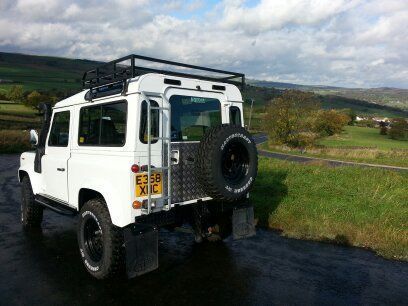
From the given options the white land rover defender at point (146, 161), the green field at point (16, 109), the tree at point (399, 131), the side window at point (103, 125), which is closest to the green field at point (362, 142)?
the tree at point (399, 131)

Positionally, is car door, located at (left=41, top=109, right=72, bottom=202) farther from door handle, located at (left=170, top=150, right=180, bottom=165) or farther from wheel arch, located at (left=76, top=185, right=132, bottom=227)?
door handle, located at (left=170, top=150, right=180, bottom=165)

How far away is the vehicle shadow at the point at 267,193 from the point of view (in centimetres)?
871

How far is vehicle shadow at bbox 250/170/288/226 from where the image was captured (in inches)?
343

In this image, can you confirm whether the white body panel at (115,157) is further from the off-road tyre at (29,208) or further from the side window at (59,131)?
the off-road tyre at (29,208)

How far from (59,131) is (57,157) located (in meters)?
0.48

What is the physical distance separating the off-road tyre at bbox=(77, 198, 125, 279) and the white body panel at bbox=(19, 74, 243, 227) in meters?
0.19

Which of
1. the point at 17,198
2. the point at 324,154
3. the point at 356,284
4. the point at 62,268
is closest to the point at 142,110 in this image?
the point at 62,268

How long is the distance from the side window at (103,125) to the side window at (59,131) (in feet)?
1.71

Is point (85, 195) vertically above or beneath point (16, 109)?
beneath

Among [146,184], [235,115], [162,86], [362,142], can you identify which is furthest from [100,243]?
[362,142]

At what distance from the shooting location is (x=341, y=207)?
342 inches

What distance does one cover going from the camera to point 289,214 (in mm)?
8359

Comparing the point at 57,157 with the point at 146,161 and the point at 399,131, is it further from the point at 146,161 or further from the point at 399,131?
the point at 399,131

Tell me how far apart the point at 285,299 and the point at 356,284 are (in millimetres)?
1227
